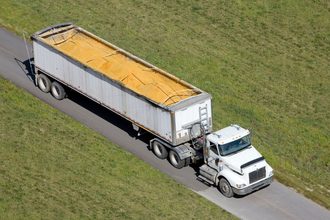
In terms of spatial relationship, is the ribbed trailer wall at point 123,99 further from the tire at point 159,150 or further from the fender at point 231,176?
the fender at point 231,176

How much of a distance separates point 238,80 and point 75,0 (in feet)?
41.4

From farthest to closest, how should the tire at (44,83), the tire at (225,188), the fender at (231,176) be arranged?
1. the tire at (44,83)
2. the tire at (225,188)
3. the fender at (231,176)

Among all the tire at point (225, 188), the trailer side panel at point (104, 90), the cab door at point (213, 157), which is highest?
the trailer side panel at point (104, 90)

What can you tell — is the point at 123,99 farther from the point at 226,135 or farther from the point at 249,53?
the point at 249,53

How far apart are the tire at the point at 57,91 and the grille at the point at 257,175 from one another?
11224mm

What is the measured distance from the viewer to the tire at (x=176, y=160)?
3644 centimetres

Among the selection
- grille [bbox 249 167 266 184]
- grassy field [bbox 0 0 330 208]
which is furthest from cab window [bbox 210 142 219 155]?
grassy field [bbox 0 0 330 208]

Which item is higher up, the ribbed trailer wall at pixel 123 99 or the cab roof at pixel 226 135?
the ribbed trailer wall at pixel 123 99

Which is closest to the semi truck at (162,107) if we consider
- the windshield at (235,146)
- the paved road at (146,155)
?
the windshield at (235,146)

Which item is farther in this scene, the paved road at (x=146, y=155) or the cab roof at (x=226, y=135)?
the cab roof at (x=226, y=135)

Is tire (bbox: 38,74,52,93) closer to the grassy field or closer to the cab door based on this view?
the grassy field

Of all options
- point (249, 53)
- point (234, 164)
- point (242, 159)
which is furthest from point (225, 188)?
point (249, 53)

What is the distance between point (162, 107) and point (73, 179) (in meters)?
4.87

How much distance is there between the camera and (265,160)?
1452 inches
